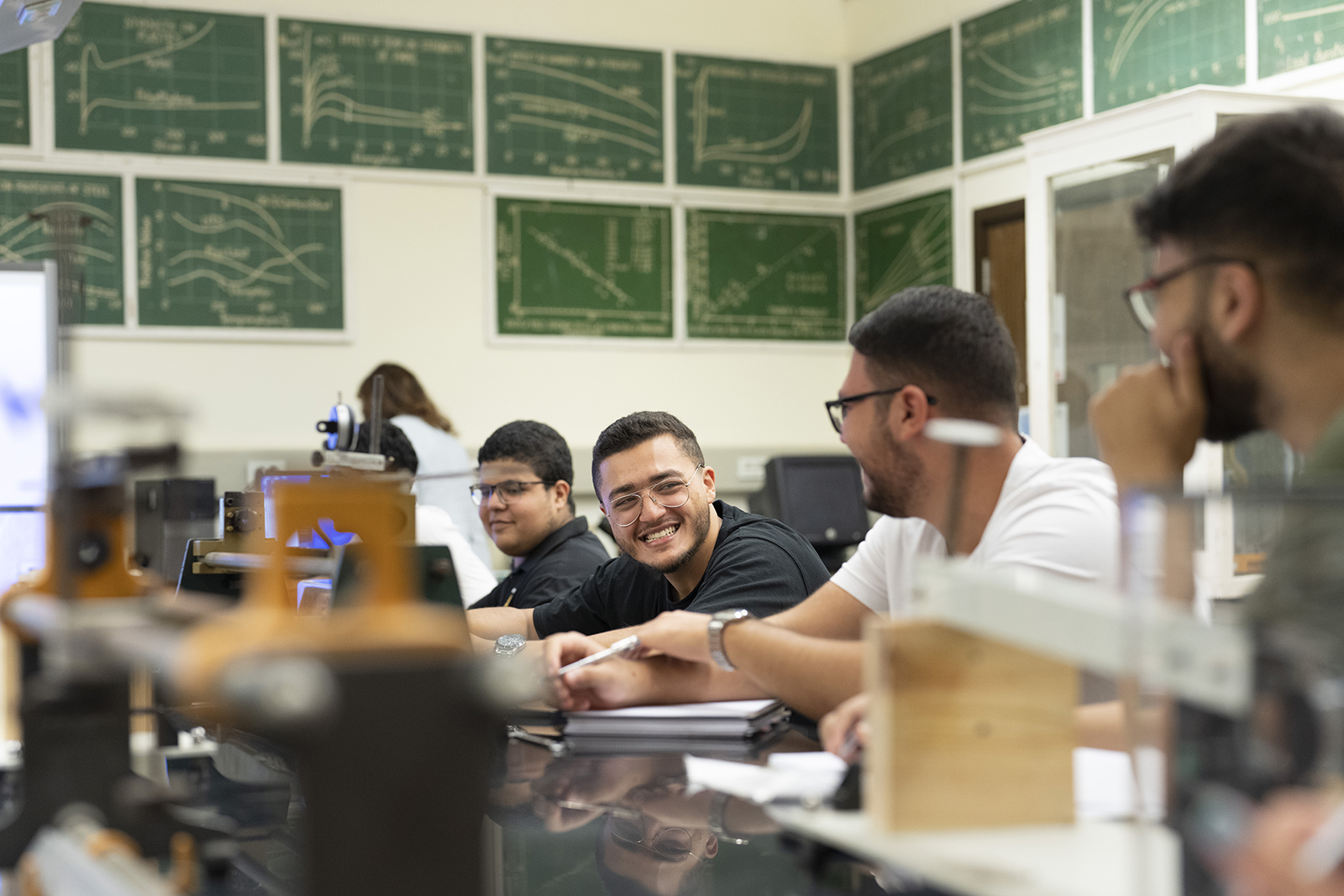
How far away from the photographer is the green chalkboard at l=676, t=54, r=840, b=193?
537cm

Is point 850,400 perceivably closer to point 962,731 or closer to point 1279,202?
point 1279,202

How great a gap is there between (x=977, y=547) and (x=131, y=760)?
1110 millimetres

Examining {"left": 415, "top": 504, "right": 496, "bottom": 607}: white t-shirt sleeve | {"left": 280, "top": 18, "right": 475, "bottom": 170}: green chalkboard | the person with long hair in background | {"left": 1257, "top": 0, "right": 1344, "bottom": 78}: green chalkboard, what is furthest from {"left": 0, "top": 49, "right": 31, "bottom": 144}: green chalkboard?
{"left": 1257, "top": 0, "right": 1344, "bottom": 78}: green chalkboard

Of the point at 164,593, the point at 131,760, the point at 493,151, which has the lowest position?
the point at 131,760

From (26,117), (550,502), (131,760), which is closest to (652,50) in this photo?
(26,117)

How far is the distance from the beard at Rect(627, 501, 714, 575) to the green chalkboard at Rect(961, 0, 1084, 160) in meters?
2.74

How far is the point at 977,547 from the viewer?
1.70m

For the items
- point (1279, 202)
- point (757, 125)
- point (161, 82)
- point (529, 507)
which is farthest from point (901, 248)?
point (1279, 202)

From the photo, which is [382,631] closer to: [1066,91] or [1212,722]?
[1212,722]

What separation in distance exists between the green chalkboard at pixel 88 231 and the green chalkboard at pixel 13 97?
14 cm

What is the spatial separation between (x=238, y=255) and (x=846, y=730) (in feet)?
13.4

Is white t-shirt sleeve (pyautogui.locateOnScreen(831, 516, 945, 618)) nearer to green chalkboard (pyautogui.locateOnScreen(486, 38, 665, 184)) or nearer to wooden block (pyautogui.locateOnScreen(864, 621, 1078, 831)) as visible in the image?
wooden block (pyautogui.locateOnScreen(864, 621, 1078, 831))

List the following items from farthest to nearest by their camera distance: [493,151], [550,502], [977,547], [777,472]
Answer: [493,151]
[777,472]
[550,502]
[977,547]

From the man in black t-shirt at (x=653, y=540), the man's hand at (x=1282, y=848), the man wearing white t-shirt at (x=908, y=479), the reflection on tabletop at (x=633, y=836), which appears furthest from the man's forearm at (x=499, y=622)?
the man's hand at (x=1282, y=848)
